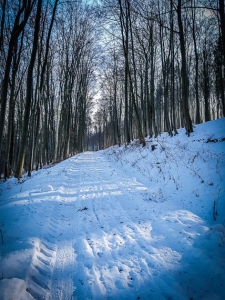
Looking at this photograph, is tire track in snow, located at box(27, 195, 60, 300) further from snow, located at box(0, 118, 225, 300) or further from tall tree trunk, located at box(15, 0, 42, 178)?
tall tree trunk, located at box(15, 0, 42, 178)

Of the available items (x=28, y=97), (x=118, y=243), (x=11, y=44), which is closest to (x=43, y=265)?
(x=118, y=243)

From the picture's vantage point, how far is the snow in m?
1.81

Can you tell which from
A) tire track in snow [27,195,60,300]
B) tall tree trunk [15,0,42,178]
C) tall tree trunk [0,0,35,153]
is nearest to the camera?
tire track in snow [27,195,60,300]

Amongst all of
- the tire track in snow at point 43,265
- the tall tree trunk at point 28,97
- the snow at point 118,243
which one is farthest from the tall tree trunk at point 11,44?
the tire track in snow at point 43,265

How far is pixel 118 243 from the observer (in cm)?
259

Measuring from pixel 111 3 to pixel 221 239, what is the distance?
1555 centimetres

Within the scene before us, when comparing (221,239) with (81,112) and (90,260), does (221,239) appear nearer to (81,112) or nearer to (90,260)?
(90,260)

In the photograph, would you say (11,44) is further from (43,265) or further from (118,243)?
(118,243)

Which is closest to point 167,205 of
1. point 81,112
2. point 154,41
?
point 154,41

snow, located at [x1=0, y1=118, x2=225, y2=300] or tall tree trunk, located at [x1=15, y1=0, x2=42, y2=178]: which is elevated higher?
tall tree trunk, located at [x1=15, y1=0, x2=42, y2=178]

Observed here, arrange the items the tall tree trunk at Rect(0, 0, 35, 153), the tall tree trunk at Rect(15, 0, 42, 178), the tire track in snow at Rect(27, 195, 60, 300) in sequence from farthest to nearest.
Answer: the tall tree trunk at Rect(15, 0, 42, 178) → the tall tree trunk at Rect(0, 0, 35, 153) → the tire track in snow at Rect(27, 195, 60, 300)

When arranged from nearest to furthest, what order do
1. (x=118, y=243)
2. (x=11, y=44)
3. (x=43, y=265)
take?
(x=43, y=265)
(x=118, y=243)
(x=11, y=44)

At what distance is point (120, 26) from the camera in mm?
12367

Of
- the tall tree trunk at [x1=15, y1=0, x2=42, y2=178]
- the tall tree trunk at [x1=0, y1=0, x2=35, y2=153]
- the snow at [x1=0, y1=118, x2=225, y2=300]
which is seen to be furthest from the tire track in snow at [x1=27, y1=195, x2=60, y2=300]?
the tall tree trunk at [x1=15, y1=0, x2=42, y2=178]
